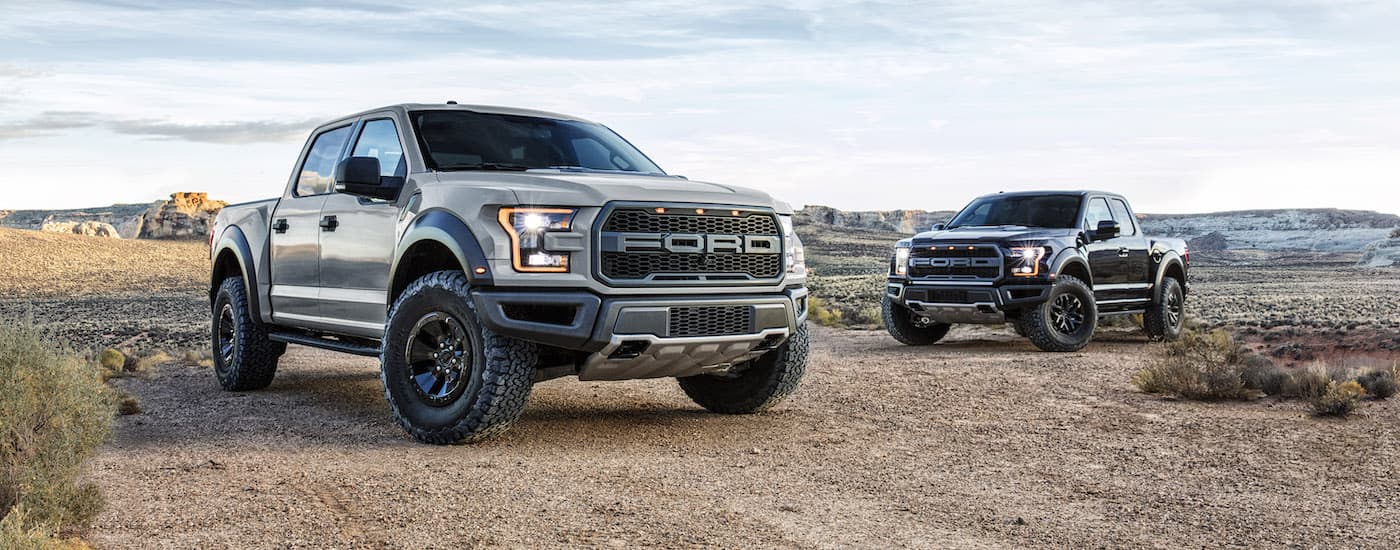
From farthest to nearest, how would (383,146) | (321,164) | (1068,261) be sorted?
(1068,261), (321,164), (383,146)

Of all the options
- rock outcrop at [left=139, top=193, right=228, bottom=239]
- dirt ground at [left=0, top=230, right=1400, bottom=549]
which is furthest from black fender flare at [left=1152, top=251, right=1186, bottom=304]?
rock outcrop at [left=139, top=193, right=228, bottom=239]

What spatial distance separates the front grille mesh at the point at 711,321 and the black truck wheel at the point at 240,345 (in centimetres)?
459

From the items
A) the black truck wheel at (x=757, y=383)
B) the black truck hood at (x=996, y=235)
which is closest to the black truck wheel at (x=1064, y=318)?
the black truck hood at (x=996, y=235)

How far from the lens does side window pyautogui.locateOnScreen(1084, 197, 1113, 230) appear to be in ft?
50.8

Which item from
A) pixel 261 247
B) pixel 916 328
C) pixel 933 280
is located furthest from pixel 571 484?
pixel 916 328

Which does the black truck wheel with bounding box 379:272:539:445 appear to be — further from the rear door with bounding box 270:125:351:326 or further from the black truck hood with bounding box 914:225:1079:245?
the black truck hood with bounding box 914:225:1079:245

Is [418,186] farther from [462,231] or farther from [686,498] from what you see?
[686,498]

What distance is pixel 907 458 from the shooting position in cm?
739

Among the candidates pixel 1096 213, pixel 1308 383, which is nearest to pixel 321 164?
pixel 1308 383

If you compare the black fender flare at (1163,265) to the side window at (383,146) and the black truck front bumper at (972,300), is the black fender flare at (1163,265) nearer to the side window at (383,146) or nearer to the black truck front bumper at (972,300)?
the black truck front bumper at (972,300)

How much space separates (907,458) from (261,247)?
5635 millimetres

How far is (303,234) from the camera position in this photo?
9.15 m

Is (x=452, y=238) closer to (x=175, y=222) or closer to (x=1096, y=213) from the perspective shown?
(x=1096, y=213)

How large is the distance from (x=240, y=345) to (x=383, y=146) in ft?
9.36
